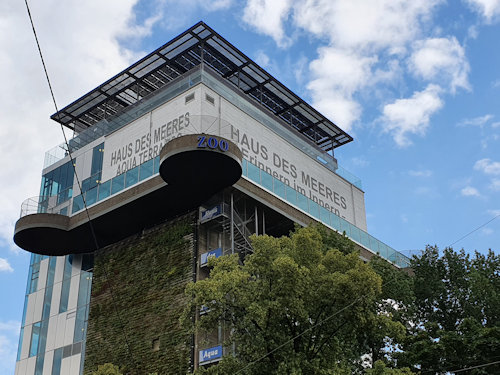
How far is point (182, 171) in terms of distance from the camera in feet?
104

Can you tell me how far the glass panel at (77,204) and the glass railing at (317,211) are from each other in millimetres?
9467

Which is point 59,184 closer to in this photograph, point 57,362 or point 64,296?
point 64,296

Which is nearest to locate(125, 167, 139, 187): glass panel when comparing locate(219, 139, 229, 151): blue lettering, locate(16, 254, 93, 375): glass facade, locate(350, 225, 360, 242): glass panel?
locate(219, 139, 229, 151): blue lettering

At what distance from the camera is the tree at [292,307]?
21.4m

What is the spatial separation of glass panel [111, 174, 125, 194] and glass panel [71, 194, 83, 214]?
2602 mm

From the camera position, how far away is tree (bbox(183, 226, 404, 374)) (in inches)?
843

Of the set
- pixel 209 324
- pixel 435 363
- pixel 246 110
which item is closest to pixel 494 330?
pixel 435 363

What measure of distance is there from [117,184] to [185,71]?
975cm

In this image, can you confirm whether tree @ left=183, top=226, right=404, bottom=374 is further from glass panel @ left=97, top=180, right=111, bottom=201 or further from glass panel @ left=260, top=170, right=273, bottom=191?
glass panel @ left=97, top=180, right=111, bottom=201

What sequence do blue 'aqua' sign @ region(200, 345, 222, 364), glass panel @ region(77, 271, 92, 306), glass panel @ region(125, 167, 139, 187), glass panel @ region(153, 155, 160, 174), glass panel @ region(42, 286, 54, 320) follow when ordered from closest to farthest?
blue 'aqua' sign @ region(200, 345, 222, 364), glass panel @ region(153, 155, 160, 174), glass panel @ region(125, 167, 139, 187), glass panel @ region(77, 271, 92, 306), glass panel @ region(42, 286, 54, 320)

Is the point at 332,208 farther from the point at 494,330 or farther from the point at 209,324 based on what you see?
the point at 209,324

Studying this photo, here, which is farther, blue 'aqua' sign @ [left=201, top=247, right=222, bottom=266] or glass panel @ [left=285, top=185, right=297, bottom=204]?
glass panel @ [left=285, top=185, right=297, bottom=204]

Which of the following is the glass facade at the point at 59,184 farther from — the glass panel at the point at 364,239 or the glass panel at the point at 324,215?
the glass panel at the point at 364,239

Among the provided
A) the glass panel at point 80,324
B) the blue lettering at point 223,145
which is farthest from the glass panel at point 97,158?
the blue lettering at point 223,145
